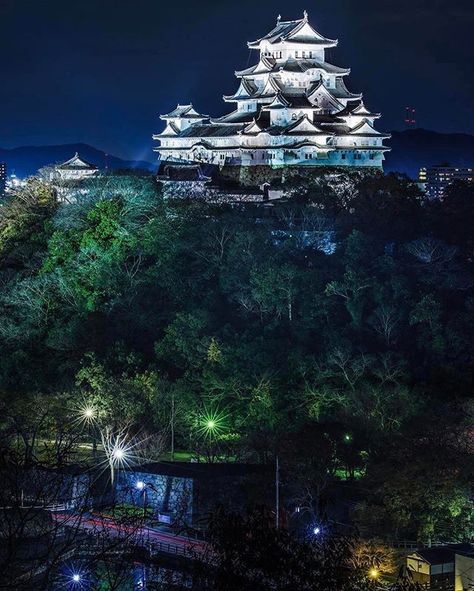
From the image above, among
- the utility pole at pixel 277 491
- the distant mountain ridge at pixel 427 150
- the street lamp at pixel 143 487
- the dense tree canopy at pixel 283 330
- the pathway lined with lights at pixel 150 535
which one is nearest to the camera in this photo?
the pathway lined with lights at pixel 150 535

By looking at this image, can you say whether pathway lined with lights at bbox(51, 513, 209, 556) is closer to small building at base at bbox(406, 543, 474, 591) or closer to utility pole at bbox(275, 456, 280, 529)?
utility pole at bbox(275, 456, 280, 529)

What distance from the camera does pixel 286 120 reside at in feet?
118

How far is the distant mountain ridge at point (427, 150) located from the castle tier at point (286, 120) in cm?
4844

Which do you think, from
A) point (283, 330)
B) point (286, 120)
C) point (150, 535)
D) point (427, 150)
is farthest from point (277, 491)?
point (427, 150)

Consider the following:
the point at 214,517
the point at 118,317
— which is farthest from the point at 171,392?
the point at 214,517

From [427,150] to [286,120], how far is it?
59.6 meters

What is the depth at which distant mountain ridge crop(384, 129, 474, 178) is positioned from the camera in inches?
3504

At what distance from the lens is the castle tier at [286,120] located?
35.3 meters

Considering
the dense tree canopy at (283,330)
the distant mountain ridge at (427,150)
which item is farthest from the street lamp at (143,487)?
the distant mountain ridge at (427,150)

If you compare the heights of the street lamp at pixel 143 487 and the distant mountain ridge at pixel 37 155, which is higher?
the distant mountain ridge at pixel 37 155

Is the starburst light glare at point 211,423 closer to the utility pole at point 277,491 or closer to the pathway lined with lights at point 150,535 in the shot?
the utility pole at point 277,491

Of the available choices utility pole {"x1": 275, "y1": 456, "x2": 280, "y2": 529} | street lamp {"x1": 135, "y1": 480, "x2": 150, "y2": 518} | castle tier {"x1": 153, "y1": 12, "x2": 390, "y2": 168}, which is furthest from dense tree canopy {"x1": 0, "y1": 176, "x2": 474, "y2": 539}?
castle tier {"x1": 153, "y1": 12, "x2": 390, "y2": 168}

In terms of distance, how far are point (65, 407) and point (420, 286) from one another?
9.57m

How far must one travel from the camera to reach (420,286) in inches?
1134
